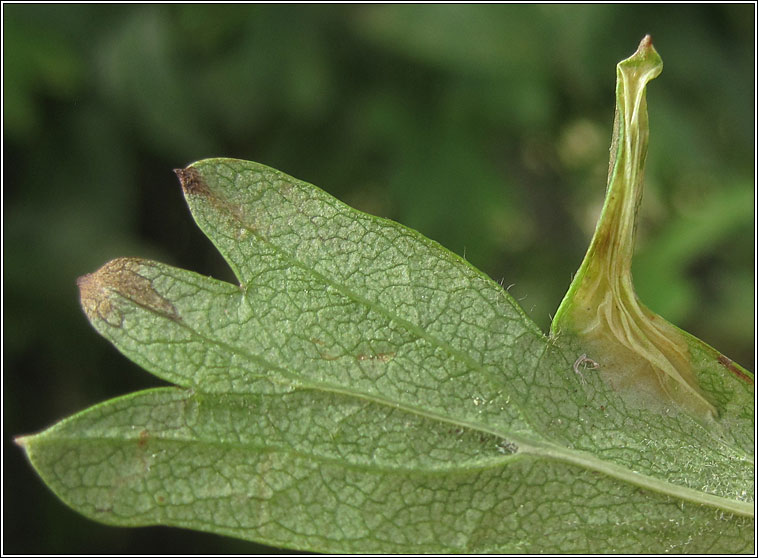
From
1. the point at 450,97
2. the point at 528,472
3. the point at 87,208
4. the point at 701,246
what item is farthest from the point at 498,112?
the point at 528,472

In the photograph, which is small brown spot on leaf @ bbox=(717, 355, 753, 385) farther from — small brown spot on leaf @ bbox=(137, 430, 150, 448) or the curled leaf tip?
small brown spot on leaf @ bbox=(137, 430, 150, 448)

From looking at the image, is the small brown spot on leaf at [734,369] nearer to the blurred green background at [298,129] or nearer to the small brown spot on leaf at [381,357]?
the small brown spot on leaf at [381,357]

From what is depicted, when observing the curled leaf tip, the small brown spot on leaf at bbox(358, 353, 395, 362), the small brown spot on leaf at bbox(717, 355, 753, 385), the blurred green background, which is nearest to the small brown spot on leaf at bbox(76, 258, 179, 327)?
the small brown spot on leaf at bbox(358, 353, 395, 362)

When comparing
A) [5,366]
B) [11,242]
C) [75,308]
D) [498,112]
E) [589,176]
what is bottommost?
[5,366]

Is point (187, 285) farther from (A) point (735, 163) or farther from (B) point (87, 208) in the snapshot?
(A) point (735, 163)

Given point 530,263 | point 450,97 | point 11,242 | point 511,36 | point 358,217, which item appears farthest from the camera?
point 530,263

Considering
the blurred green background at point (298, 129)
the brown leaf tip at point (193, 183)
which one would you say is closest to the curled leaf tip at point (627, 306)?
the brown leaf tip at point (193, 183)

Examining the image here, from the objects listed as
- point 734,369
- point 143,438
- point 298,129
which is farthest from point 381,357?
point 298,129
